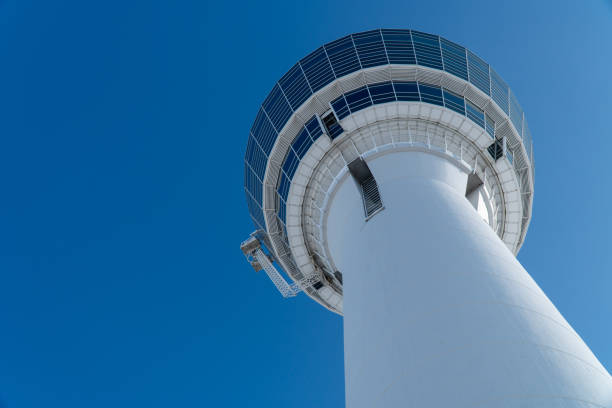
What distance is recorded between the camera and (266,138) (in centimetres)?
2684

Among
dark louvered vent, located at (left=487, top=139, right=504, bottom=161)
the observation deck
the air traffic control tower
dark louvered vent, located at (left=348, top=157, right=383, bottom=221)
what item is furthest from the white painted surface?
dark louvered vent, located at (left=487, top=139, right=504, bottom=161)

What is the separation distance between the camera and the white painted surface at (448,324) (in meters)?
8.91

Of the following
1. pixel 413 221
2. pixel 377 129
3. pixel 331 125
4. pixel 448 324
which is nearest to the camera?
pixel 448 324

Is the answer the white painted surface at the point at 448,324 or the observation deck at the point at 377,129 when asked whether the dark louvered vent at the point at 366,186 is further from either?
the white painted surface at the point at 448,324

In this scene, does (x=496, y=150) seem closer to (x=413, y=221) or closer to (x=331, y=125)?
(x=331, y=125)

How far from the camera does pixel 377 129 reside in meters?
22.7

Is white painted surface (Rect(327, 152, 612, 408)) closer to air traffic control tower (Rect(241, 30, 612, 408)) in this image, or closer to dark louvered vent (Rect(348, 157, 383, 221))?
air traffic control tower (Rect(241, 30, 612, 408))

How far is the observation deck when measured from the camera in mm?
22562

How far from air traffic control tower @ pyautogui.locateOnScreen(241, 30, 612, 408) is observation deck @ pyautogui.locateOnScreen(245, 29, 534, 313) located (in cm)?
8

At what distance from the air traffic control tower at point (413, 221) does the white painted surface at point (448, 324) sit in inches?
1.4

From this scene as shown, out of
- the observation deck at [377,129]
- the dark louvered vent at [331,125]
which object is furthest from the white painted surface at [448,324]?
the dark louvered vent at [331,125]

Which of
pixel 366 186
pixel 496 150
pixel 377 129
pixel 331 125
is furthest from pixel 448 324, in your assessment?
pixel 496 150

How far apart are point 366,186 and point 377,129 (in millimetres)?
4091

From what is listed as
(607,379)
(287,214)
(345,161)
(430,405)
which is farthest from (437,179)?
(430,405)
